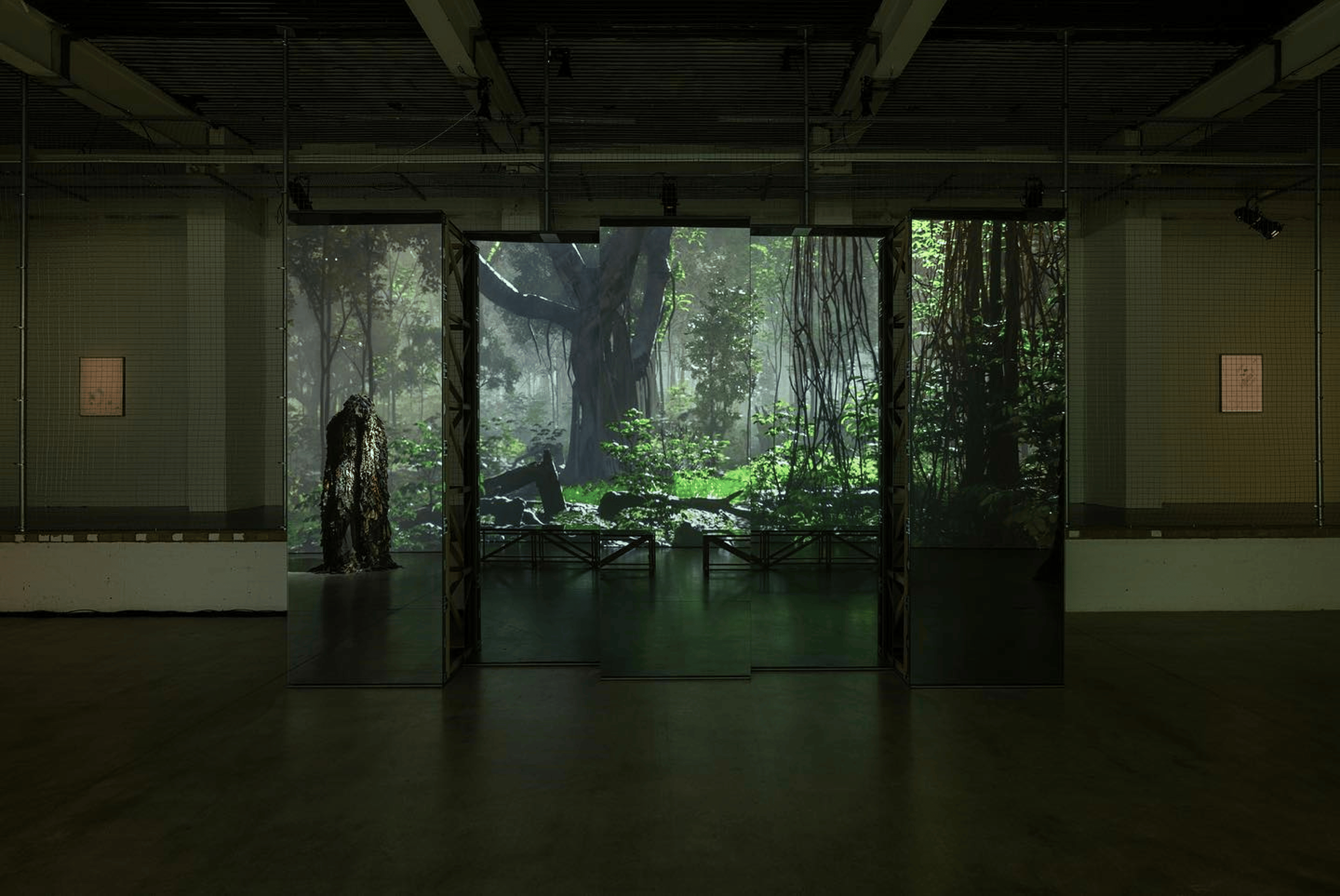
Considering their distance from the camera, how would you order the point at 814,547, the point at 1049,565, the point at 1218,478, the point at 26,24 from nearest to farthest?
the point at 1049,565 < the point at 814,547 < the point at 26,24 < the point at 1218,478

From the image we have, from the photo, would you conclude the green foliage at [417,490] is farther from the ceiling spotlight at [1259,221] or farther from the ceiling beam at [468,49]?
the ceiling spotlight at [1259,221]

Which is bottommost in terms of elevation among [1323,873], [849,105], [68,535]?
[1323,873]

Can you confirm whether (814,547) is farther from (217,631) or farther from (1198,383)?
(1198,383)

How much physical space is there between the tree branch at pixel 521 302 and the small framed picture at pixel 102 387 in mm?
4748

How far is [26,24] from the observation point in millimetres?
6199

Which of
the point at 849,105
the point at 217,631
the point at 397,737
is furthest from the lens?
the point at 849,105

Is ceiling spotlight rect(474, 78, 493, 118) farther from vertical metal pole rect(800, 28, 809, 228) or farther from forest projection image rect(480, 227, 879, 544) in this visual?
vertical metal pole rect(800, 28, 809, 228)

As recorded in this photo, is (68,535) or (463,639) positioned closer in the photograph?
(463,639)

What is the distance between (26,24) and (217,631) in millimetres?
4300

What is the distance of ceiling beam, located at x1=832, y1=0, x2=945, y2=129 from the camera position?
18.8 ft

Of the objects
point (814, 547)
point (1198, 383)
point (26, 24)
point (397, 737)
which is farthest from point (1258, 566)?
point (26, 24)

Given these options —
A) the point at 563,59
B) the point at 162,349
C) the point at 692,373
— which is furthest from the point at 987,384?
the point at 162,349

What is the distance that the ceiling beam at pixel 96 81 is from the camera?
6.16 metres

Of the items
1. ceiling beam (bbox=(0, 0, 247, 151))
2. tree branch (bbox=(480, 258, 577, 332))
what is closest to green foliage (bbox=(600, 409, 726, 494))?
tree branch (bbox=(480, 258, 577, 332))
